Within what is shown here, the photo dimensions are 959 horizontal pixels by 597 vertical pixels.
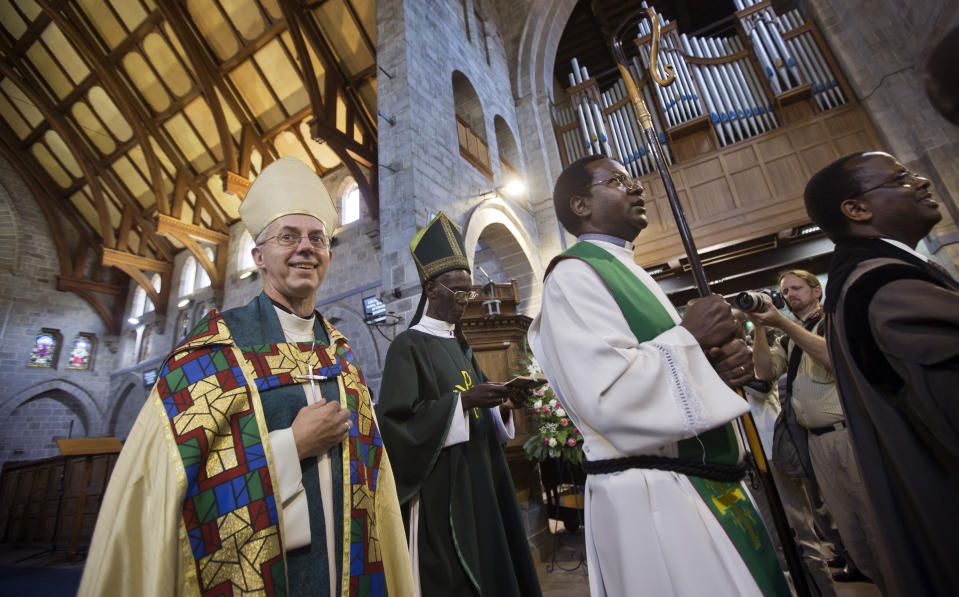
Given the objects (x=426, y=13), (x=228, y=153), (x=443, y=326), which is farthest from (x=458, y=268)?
(x=228, y=153)

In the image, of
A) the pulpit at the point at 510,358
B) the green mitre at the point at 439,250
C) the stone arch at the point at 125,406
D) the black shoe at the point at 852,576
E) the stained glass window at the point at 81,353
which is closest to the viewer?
the green mitre at the point at 439,250

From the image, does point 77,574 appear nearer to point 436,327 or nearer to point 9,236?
point 436,327

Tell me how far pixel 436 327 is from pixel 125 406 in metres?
14.6

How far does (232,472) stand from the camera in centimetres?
90

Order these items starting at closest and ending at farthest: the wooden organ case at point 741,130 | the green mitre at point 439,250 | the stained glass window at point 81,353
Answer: the green mitre at point 439,250 < the wooden organ case at point 741,130 < the stained glass window at point 81,353

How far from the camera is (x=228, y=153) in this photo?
8703 mm

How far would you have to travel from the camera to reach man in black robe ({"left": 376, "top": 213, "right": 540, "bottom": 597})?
5.19 feet

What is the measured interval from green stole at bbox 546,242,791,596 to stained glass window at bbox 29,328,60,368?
16071 mm

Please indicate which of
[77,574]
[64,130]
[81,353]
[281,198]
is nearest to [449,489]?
[281,198]

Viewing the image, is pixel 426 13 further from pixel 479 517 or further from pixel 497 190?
pixel 479 517

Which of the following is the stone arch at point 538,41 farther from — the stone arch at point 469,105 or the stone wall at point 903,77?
the stone wall at point 903,77

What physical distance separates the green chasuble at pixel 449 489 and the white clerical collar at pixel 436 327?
21cm

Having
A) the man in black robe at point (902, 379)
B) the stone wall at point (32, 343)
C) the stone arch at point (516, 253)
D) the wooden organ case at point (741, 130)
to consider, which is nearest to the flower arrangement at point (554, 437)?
the man in black robe at point (902, 379)

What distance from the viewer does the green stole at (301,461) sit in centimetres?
93
